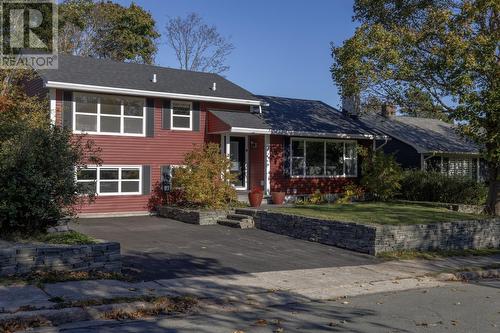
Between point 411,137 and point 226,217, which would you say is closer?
point 226,217

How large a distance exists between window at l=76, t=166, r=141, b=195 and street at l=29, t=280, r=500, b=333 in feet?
40.2

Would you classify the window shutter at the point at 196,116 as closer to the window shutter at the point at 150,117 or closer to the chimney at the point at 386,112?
the window shutter at the point at 150,117

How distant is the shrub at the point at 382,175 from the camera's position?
906 inches

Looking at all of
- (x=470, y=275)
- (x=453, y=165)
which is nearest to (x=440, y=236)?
(x=470, y=275)

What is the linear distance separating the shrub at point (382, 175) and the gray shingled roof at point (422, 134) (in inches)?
157

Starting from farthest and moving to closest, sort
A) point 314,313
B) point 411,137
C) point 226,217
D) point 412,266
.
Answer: point 411,137 → point 226,217 → point 412,266 → point 314,313

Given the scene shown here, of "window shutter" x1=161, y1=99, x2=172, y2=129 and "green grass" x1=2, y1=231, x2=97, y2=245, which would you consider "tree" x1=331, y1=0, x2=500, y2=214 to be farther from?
"green grass" x1=2, y1=231, x2=97, y2=245

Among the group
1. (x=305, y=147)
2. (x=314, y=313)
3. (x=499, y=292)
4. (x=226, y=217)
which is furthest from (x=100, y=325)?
(x=305, y=147)

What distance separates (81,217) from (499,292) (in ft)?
44.2

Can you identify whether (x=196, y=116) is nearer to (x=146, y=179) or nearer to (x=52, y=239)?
(x=146, y=179)

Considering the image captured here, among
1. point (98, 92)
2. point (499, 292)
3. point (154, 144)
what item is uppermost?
point (98, 92)

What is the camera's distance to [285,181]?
22953mm

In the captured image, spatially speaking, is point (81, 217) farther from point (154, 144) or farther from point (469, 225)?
point (469, 225)

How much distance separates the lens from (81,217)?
18.3 metres
